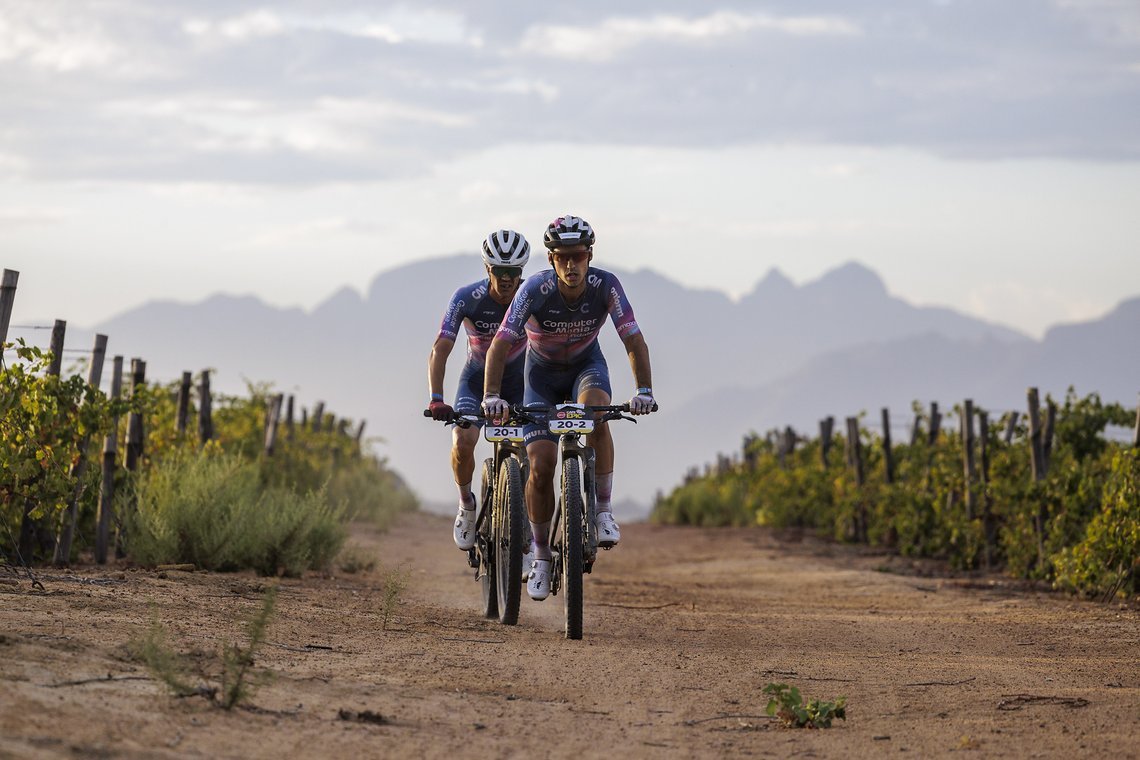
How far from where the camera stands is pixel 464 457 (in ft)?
33.6

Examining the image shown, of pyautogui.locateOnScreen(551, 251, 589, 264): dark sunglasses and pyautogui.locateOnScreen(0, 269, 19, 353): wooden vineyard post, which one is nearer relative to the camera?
pyautogui.locateOnScreen(551, 251, 589, 264): dark sunglasses

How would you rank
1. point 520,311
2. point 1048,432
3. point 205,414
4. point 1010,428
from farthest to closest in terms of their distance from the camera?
point 1010,428
point 205,414
point 1048,432
point 520,311

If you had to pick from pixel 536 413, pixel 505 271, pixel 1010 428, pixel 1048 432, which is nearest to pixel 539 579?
pixel 536 413

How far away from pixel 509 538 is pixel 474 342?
70.2 inches

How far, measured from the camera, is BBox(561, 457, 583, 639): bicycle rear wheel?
8.54 m

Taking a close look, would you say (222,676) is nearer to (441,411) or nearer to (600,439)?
(600,439)

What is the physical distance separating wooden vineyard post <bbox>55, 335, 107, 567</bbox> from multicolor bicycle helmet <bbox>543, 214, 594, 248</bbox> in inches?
178

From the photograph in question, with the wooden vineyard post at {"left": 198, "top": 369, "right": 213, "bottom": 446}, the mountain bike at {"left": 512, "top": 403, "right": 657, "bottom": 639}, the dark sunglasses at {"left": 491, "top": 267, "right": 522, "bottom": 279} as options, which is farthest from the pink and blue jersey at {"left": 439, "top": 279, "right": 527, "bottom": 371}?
the wooden vineyard post at {"left": 198, "top": 369, "right": 213, "bottom": 446}

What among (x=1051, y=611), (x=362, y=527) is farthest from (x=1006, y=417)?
(x=362, y=527)

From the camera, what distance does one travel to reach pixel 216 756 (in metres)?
4.95

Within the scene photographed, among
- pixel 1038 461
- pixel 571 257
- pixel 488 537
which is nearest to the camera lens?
pixel 571 257

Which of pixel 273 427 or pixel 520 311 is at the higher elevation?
pixel 273 427

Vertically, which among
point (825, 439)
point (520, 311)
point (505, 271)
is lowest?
point (520, 311)

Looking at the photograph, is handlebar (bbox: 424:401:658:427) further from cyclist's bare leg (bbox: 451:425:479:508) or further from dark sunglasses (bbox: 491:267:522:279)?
dark sunglasses (bbox: 491:267:522:279)
